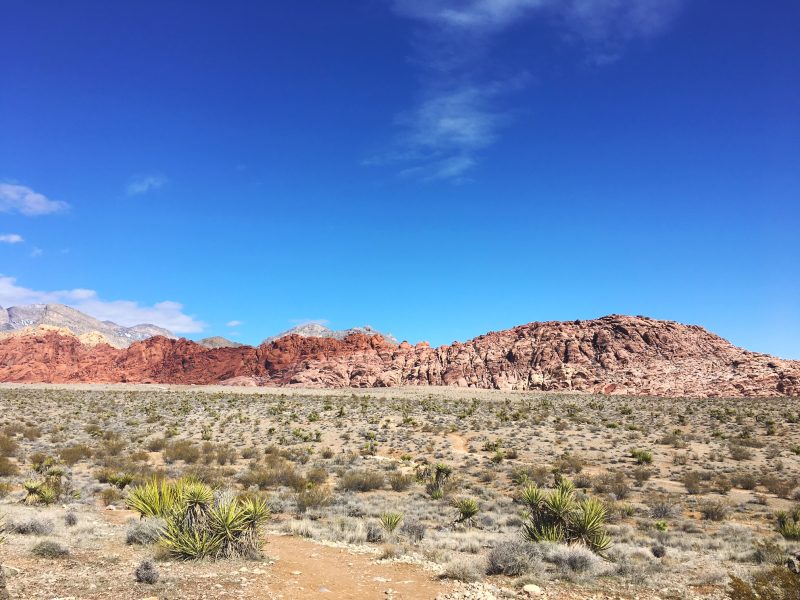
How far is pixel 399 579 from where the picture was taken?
27.0ft

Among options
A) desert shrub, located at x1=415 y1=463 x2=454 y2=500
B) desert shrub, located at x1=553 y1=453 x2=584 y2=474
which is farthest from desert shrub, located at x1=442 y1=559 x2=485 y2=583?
desert shrub, located at x1=553 y1=453 x2=584 y2=474

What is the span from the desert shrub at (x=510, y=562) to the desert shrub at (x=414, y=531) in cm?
251

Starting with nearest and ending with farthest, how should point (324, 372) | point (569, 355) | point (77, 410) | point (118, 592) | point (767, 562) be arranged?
point (118, 592) → point (767, 562) → point (77, 410) → point (569, 355) → point (324, 372)

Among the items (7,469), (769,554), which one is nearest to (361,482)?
(769,554)

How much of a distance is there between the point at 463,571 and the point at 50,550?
7050 mm

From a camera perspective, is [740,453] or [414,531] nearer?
[414,531]

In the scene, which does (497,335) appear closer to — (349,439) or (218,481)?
(349,439)

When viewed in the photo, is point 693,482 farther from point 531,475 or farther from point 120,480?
point 120,480

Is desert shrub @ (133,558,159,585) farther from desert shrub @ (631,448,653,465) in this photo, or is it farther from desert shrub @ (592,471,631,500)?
desert shrub @ (631,448,653,465)

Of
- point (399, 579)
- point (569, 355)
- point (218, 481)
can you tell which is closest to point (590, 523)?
point (399, 579)

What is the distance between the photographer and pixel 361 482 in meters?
17.8

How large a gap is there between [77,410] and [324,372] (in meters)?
59.4

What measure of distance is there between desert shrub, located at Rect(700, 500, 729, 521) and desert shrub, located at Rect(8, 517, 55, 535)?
16.8m

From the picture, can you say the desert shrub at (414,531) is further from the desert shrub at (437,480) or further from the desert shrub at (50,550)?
the desert shrub at (50,550)
